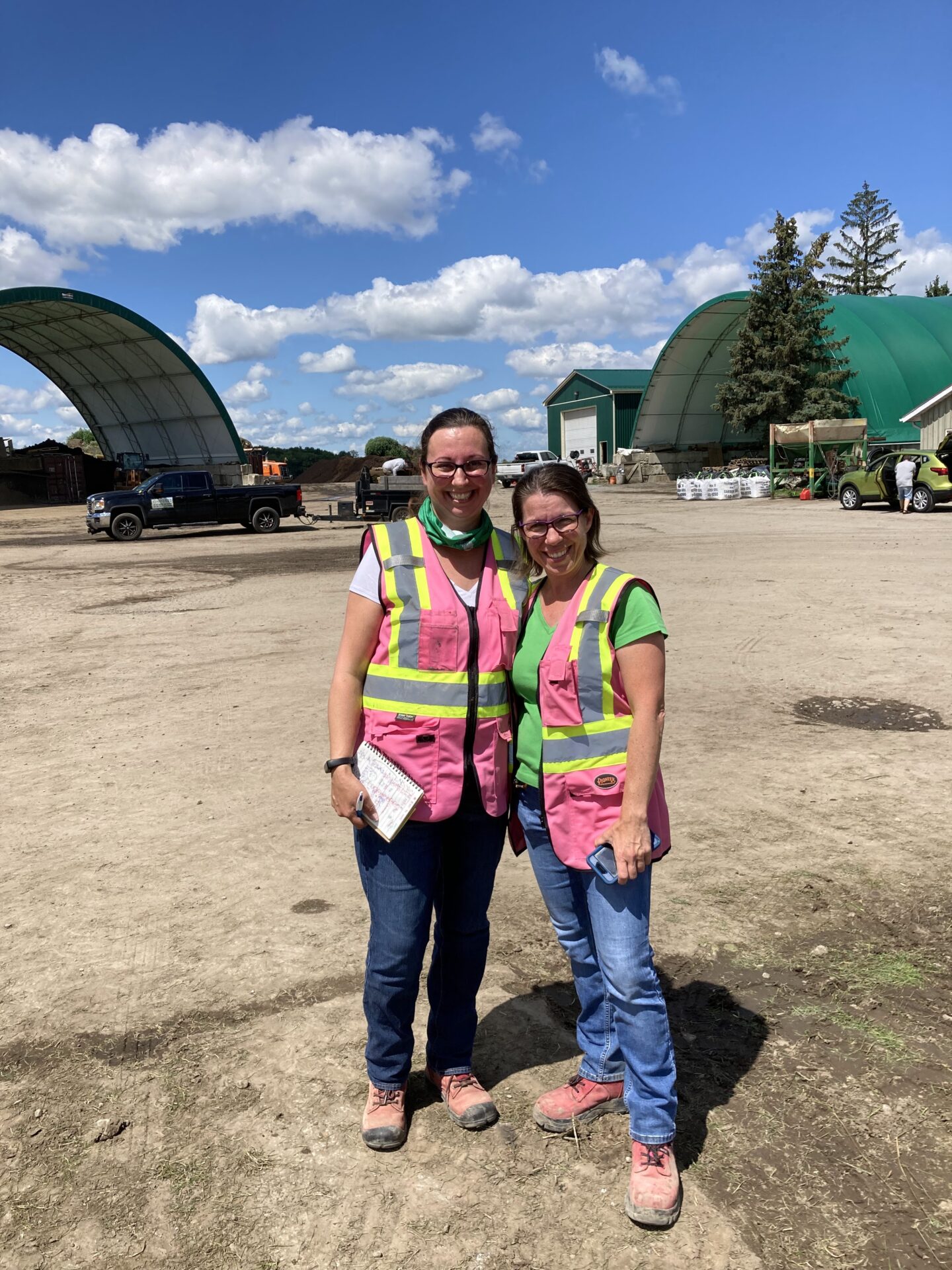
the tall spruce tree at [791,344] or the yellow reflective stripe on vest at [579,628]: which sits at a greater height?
the tall spruce tree at [791,344]

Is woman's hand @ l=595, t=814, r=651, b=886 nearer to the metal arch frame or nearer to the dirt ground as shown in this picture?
the dirt ground

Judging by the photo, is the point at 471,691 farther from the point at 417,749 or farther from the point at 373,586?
the point at 373,586

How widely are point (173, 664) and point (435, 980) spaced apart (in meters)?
6.73

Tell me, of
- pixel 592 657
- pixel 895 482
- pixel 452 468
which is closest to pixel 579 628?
pixel 592 657

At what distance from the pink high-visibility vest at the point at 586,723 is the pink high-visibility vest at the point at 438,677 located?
0.49ft

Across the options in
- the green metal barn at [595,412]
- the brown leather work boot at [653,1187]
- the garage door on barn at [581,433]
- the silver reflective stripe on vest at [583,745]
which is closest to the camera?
the brown leather work boot at [653,1187]

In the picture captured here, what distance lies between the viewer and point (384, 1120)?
2664 mm

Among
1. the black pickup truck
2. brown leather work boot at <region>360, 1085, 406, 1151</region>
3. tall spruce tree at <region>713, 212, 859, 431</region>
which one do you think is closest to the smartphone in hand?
brown leather work boot at <region>360, 1085, 406, 1151</region>

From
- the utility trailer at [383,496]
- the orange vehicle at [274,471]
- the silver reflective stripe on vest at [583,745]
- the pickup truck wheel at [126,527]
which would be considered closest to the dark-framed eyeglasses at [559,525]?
the silver reflective stripe on vest at [583,745]

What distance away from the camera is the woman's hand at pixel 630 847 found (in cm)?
235

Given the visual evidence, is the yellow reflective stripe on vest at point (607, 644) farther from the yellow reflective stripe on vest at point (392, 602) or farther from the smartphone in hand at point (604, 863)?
the yellow reflective stripe on vest at point (392, 602)

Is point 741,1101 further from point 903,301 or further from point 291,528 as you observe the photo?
point 903,301

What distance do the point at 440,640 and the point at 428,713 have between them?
198 millimetres

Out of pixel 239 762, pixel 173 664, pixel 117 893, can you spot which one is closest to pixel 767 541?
pixel 173 664
